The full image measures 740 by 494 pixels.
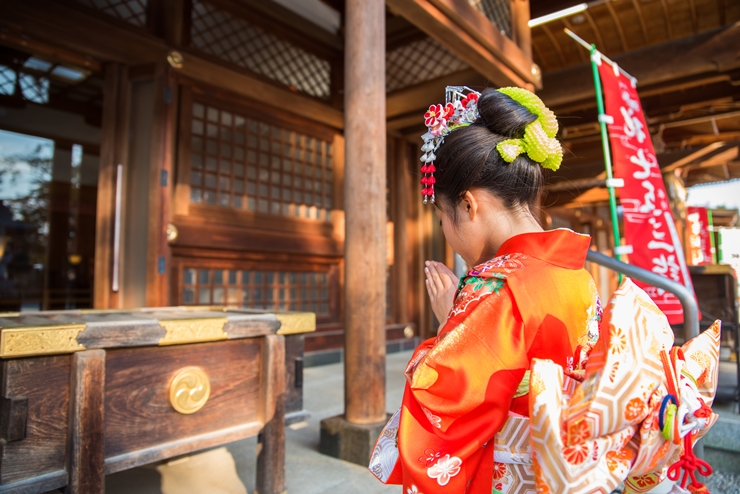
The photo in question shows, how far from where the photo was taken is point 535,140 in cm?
114

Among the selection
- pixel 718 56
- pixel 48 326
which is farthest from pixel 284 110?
pixel 718 56

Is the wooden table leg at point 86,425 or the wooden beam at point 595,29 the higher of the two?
the wooden beam at point 595,29

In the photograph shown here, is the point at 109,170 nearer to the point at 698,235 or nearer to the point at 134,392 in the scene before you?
the point at 134,392

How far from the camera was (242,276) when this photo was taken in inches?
195

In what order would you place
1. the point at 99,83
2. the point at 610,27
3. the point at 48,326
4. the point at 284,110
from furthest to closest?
the point at 99,83 < the point at 610,27 < the point at 284,110 < the point at 48,326

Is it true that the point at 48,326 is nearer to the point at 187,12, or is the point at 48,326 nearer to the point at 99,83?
the point at 187,12

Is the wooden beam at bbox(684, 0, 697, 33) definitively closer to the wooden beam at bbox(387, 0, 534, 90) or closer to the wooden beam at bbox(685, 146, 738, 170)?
the wooden beam at bbox(387, 0, 534, 90)

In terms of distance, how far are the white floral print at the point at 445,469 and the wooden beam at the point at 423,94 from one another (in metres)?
4.84

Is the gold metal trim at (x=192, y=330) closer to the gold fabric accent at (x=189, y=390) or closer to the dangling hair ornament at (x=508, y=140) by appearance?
the gold fabric accent at (x=189, y=390)

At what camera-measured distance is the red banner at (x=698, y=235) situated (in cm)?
905

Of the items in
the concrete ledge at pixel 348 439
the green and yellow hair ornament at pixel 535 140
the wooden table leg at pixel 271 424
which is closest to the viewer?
the green and yellow hair ornament at pixel 535 140

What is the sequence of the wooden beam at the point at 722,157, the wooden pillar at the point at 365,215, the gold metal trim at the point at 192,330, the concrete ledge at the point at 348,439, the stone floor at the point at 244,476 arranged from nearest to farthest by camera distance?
the gold metal trim at the point at 192,330 → the stone floor at the point at 244,476 → the concrete ledge at the point at 348,439 → the wooden pillar at the point at 365,215 → the wooden beam at the point at 722,157

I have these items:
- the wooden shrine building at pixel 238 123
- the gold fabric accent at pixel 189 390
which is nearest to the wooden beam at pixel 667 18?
the wooden shrine building at pixel 238 123

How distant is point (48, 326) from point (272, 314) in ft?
3.01
